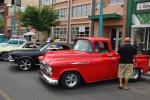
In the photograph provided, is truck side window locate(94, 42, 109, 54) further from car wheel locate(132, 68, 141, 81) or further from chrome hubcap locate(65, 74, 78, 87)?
car wheel locate(132, 68, 141, 81)

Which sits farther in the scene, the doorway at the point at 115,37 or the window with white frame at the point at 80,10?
the window with white frame at the point at 80,10

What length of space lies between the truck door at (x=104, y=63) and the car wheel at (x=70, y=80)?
31.6 inches

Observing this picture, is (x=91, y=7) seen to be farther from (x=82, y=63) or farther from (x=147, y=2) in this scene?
(x=82, y=63)

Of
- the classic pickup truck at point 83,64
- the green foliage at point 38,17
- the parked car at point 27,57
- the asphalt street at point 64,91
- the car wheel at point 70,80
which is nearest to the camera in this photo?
the asphalt street at point 64,91

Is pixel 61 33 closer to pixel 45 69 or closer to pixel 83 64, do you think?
pixel 45 69

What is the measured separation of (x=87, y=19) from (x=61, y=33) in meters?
6.70

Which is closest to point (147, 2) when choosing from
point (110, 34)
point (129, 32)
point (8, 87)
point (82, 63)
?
point (129, 32)

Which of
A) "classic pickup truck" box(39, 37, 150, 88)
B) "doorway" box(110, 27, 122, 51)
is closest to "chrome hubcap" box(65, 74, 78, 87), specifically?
"classic pickup truck" box(39, 37, 150, 88)

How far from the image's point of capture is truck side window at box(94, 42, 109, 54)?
10815 mm

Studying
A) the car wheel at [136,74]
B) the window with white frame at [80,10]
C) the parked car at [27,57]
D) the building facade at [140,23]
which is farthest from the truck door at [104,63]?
the window with white frame at [80,10]

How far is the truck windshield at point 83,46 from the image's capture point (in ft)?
35.6

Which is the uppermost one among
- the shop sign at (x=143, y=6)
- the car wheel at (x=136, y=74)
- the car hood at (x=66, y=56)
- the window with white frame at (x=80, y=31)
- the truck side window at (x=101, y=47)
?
the shop sign at (x=143, y=6)

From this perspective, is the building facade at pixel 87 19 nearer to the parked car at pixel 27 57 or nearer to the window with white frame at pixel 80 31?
the window with white frame at pixel 80 31

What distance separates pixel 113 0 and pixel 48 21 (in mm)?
7235
